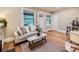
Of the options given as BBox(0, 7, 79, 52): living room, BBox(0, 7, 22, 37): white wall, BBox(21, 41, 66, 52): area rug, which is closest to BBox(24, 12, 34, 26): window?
BBox(0, 7, 79, 52): living room

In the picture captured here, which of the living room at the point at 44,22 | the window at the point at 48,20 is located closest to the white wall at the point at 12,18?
the living room at the point at 44,22

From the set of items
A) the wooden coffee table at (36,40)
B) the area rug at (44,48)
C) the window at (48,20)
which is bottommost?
the area rug at (44,48)

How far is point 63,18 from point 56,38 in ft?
1.55

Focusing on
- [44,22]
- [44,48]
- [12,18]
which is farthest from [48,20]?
[12,18]

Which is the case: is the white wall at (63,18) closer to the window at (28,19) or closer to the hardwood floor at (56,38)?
the hardwood floor at (56,38)

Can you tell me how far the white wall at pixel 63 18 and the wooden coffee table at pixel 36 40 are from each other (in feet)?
1.18

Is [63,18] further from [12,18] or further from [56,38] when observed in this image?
[12,18]

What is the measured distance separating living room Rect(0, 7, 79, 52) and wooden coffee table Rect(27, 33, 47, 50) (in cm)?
6

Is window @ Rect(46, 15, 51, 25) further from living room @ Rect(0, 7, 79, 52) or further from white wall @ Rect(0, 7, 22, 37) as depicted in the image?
white wall @ Rect(0, 7, 22, 37)

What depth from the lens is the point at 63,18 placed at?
184cm

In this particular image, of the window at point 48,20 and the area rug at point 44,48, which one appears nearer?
the area rug at point 44,48

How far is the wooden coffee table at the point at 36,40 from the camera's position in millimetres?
1733
